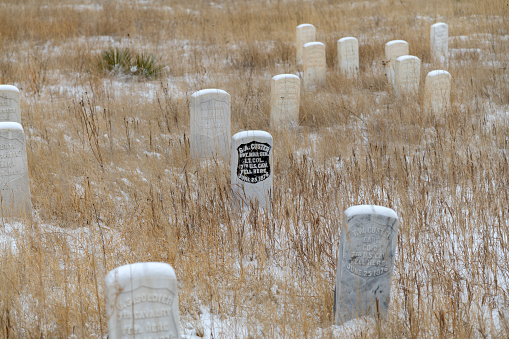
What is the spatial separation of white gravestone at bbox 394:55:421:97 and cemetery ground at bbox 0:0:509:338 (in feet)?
0.72

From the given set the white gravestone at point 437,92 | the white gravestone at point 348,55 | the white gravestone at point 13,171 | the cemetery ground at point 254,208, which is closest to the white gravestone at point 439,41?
the cemetery ground at point 254,208

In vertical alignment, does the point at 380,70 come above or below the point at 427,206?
above

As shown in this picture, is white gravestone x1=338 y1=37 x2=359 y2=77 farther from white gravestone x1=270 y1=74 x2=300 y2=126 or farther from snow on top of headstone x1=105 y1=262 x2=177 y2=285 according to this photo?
snow on top of headstone x1=105 y1=262 x2=177 y2=285

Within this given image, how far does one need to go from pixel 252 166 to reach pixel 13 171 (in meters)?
2.03

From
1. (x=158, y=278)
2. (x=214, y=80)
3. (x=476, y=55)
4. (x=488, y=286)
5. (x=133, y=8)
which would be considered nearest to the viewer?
(x=158, y=278)

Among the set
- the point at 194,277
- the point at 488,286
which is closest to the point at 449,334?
the point at 488,286

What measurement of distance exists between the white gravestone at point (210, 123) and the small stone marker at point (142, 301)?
361cm

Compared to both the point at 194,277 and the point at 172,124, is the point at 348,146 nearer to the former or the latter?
the point at 172,124

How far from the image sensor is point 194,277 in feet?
11.3

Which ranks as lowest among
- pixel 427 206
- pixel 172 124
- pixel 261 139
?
pixel 427 206

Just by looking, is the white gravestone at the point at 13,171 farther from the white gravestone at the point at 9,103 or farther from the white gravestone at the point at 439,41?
the white gravestone at the point at 439,41

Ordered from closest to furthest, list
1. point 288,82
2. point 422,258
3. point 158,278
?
point 158,278
point 422,258
point 288,82

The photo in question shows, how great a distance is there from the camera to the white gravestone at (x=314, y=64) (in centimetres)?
895

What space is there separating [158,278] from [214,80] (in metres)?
7.32
